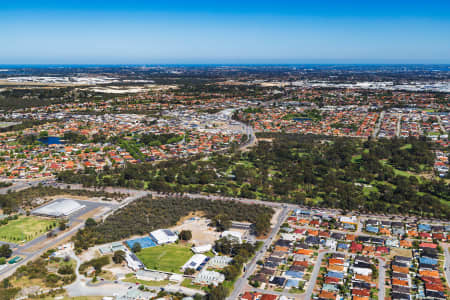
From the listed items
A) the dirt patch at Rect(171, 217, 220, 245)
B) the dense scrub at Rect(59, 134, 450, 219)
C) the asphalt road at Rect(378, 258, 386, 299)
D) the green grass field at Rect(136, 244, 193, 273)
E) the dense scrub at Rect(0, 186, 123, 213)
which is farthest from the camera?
the dense scrub at Rect(59, 134, 450, 219)

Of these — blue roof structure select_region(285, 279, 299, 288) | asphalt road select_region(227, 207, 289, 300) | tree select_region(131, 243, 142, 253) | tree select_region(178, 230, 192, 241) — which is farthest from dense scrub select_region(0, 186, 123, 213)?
blue roof structure select_region(285, 279, 299, 288)

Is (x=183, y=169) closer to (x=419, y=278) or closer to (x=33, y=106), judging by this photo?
(x=419, y=278)

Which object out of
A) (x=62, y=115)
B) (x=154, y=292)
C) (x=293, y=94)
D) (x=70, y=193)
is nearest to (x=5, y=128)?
(x=62, y=115)

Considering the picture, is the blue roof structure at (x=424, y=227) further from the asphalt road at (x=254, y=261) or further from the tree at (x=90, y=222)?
the tree at (x=90, y=222)

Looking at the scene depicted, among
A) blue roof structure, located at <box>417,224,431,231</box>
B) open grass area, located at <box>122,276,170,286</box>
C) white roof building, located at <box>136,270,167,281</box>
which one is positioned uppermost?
blue roof structure, located at <box>417,224,431,231</box>

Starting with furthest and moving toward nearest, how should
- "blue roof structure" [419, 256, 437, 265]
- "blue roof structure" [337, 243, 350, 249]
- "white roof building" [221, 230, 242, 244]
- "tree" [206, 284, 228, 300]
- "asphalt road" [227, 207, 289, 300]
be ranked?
"white roof building" [221, 230, 242, 244] → "blue roof structure" [337, 243, 350, 249] → "blue roof structure" [419, 256, 437, 265] → "asphalt road" [227, 207, 289, 300] → "tree" [206, 284, 228, 300]

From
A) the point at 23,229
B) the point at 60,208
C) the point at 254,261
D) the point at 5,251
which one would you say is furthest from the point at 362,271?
the point at 23,229

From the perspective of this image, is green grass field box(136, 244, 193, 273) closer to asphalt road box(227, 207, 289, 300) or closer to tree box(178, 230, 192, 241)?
tree box(178, 230, 192, 241)
